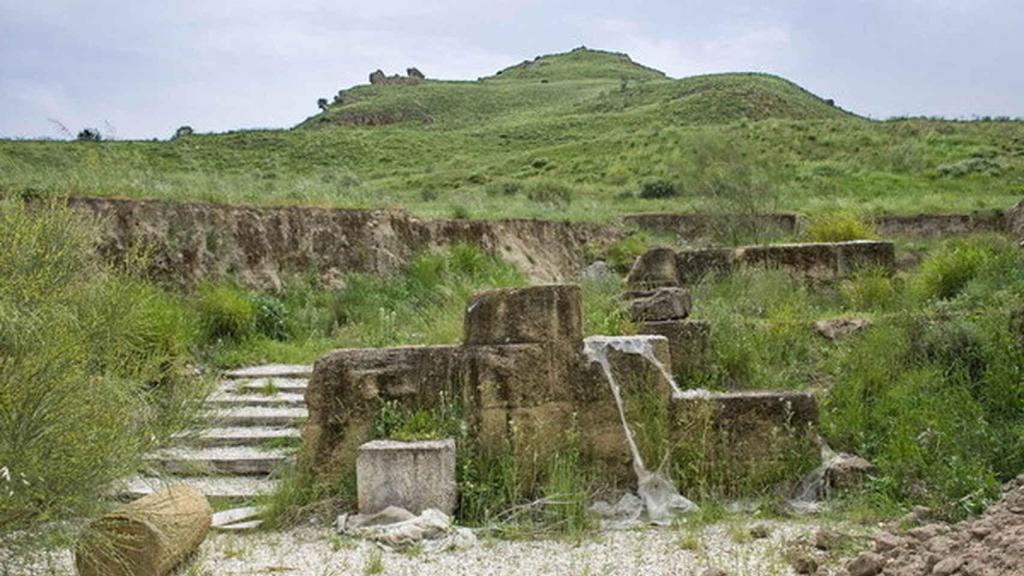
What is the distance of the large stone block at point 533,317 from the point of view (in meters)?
8.44

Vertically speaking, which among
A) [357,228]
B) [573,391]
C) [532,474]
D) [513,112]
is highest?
[513,112]

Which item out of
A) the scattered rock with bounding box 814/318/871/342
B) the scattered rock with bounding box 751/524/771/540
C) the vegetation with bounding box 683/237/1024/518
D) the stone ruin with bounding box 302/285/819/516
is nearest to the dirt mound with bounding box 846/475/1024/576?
the vegetation with bounding box 683/237/1024/518

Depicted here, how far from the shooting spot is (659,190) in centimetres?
3169

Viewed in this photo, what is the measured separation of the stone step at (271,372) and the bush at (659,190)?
2068 centimetres

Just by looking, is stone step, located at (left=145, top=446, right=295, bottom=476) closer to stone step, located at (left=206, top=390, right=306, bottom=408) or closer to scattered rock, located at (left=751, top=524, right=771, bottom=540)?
stone step, located at (left=206, top=390, right=306, bottom=408)

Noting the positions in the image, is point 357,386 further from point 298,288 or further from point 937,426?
point 298,288

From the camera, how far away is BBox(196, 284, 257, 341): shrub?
42.0ft

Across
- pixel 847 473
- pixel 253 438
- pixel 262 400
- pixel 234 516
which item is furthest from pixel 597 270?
pixel 234 516

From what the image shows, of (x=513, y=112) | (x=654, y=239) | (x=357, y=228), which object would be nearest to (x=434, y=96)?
(x=513, y=112)

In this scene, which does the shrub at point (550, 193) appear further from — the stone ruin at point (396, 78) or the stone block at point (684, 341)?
the stone ruin at point (396, 78)

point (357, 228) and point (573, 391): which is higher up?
point (357, 228)

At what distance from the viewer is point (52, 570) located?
5539mm

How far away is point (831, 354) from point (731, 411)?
2.39 meters

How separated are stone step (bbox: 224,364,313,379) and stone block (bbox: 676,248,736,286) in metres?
5.66
